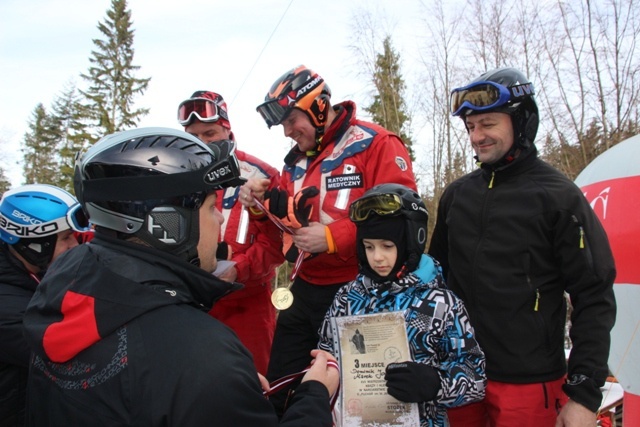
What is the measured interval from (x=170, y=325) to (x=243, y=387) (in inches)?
11.0

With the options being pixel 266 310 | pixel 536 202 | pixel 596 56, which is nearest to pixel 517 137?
pixel 536 202

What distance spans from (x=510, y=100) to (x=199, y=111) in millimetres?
2665

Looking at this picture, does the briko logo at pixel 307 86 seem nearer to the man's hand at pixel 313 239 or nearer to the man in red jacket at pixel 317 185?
the man in red jacket at pixel 317 185

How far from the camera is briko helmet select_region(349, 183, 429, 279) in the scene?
10.2 feet

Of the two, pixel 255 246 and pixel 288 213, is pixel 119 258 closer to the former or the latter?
pixel 288 213

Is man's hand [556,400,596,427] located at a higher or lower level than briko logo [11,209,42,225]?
lower

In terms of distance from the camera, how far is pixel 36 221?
356 cm

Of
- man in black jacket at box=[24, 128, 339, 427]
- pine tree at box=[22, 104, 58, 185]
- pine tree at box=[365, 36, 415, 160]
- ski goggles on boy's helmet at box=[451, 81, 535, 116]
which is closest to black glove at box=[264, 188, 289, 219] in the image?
ski goggles on boy's helmet at box=[451, 81, 535, 116]

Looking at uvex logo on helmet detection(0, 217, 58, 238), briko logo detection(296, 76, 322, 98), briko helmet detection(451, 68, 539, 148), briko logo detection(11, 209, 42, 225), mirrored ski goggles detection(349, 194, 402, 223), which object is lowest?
mirrored ski goggles detection(349, 194, 402, 223)

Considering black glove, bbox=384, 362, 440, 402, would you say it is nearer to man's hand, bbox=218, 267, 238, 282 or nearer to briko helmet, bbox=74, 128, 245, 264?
briko helmet, bbox=74, 128, 245, 264

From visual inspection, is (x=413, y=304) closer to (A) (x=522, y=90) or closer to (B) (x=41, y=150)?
(A) (x=522, y=90)

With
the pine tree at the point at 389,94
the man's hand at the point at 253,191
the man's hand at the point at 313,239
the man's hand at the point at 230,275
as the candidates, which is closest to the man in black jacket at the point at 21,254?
the man's hand at the point at 230,275

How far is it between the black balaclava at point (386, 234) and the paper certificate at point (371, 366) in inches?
12.3

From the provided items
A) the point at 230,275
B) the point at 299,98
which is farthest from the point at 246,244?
the point at 299,98
